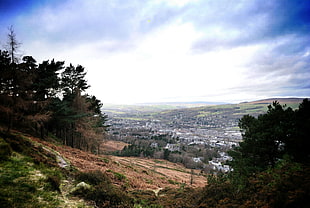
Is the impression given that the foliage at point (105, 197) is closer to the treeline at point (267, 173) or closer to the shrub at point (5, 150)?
the treeline at point (267, 173)

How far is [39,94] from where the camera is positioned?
2030 cm

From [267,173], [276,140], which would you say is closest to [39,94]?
[267,173]

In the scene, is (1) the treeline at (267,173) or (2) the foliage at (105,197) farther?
(2) the foliage at (105,197)

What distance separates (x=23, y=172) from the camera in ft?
27.2

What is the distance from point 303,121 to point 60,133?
39.7 metres

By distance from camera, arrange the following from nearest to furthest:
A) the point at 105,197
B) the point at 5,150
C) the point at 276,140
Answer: the point at 105,197, the point at 5,150, the point at 276,140

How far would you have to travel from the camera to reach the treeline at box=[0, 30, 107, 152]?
14.5 m

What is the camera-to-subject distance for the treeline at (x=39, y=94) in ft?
47.6

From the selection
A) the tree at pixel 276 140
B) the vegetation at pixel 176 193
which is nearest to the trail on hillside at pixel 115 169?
the vegetation at pixel 176 193

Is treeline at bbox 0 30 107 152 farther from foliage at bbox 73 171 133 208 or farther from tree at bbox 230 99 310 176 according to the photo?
tree at bbox 230 99 310 176

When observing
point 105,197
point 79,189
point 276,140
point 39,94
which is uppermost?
point 39,94

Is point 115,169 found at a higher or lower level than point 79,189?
lower

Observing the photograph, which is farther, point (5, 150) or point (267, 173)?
point (5, 150)

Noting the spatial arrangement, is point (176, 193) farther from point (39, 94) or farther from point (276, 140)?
point (39, 94)
